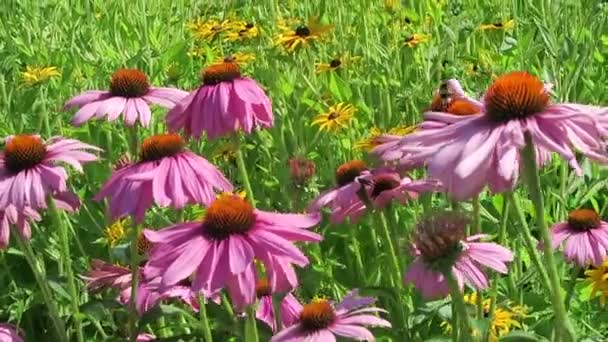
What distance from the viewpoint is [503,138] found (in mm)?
720

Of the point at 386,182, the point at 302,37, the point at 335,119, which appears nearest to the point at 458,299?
the point at 386,182

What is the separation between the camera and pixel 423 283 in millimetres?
932

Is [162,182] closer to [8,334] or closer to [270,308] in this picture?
[270,308]

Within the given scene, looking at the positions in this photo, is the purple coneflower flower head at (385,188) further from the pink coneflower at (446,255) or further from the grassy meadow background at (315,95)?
the pink coneflower at (446,255)

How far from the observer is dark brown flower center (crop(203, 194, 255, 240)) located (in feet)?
3.02

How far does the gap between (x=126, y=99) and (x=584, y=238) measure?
0.61 m

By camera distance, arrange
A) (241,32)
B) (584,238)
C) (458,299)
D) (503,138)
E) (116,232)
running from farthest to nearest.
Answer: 1. (241,32)
2. (116,232)
3. (584,238)
4. (458,299)
5. (503,138)

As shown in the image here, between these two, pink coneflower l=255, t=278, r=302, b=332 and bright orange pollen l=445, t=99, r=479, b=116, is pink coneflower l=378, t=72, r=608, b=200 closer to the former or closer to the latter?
bright orange pollen l=445, t=99, r=479, b=116

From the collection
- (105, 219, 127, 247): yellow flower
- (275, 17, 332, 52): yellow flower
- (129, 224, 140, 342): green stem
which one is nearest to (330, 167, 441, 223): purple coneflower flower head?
(129, 224, 140, 342): green stem

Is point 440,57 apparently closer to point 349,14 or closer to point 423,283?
point 349,14

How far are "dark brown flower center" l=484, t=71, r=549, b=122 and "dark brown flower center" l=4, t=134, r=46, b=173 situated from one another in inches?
23.2

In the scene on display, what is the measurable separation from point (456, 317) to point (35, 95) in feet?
4.43

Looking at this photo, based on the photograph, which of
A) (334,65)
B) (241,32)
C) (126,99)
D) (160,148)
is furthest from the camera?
(241,32)

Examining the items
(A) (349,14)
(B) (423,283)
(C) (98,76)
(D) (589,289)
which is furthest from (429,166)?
(A) (349,14)
